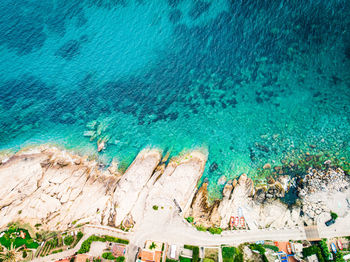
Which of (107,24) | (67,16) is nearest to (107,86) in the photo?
(107,24)

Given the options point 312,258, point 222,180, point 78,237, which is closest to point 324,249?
point 312,258

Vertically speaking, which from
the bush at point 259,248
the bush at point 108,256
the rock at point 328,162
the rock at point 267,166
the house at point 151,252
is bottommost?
the bush at point 108,256

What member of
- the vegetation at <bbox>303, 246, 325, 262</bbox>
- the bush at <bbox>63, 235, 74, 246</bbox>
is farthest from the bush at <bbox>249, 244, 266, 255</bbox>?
the bush at <bbox>63, 235, 74, 246</bbox>

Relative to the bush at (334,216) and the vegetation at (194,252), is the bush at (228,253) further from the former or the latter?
the bush at (334,216)

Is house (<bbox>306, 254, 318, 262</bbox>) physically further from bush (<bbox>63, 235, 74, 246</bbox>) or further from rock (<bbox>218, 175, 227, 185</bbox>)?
bush (<bbox>63, 235, 74, 246</bbox>)

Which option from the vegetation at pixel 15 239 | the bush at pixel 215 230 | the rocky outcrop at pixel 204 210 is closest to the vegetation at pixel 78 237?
the vegetation at pixel 15 239

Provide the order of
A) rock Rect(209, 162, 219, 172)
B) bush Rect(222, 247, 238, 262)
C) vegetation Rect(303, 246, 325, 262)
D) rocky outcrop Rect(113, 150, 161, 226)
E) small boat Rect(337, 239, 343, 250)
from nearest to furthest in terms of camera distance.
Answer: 1. vegetation Rect(303, 246, 325, 262)
2. small boat Rect(337, 239, 343, 250)
3. bush Rect(222, 247, 238, 262)
4. rocky outcrop Rect(113, 150, 161, 226)
5. rock Rect(209, 162, 219, 172)
